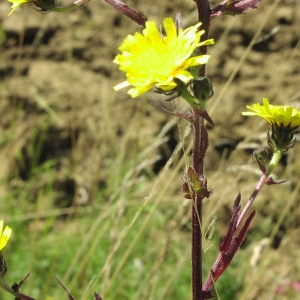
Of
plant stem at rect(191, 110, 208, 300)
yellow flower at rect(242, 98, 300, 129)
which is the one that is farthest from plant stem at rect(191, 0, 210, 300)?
yellow flower at rect(242, 98, 300, 129)

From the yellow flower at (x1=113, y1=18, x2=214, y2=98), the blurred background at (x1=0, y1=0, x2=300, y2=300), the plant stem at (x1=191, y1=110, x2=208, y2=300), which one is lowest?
the blurred background at (x1=0, y1=0, x2=300, y2=300)

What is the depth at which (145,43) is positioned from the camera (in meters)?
0.92

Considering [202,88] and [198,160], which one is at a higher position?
[202,88]

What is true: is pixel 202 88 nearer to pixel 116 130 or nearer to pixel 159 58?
pixel 159 58

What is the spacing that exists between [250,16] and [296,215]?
40.4 inches

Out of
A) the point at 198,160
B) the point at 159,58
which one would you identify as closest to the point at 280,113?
the point at 198,160

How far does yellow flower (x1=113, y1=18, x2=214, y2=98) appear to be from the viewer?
836 mm

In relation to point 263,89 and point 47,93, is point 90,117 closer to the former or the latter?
point 47,93

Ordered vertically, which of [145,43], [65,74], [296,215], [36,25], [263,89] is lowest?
[296,215]

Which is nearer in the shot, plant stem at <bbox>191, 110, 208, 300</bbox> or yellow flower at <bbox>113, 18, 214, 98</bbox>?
yellow flower at <bbox>113, 18, 214, 98</bbox>

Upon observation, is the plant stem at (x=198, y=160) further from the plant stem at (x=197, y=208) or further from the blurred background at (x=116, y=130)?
the blurred background at (x=116, y=130)

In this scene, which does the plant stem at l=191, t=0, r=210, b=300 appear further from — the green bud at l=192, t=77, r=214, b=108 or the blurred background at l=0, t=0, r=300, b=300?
the blurred background at l=0, t=0, r=300, b=300

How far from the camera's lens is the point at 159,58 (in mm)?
892

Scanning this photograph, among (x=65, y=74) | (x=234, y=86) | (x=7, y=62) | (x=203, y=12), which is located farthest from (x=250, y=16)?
(x=203, y=12)
